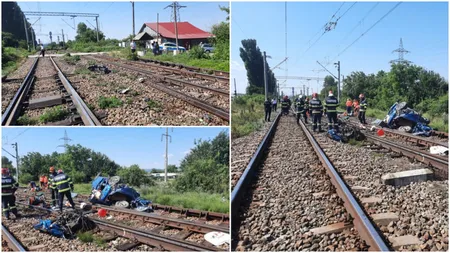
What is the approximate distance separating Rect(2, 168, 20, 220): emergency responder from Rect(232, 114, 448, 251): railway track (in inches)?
203

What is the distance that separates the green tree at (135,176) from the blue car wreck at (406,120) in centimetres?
966

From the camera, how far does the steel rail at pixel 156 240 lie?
447 centimetres

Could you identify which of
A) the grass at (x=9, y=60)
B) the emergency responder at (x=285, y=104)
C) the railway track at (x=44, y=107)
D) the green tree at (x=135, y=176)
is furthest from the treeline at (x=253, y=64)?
the railway track at (x=44, y=107)

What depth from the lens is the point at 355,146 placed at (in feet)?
→ 31.8

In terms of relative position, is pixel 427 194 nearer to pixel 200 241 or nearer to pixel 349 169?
pixel 349 169

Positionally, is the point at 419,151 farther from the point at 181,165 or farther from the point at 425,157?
the point at 181,165

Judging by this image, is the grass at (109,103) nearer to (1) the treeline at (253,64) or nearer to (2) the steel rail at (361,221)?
(2) the steel rail at (361,221)

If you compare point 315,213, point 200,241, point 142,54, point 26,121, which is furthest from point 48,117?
point 142,54

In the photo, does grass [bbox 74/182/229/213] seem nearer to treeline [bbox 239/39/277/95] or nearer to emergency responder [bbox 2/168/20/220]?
emergency responder [bbox 2/168/20/220]

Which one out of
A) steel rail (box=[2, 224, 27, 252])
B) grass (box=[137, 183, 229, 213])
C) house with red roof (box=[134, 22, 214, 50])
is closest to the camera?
steel rail (box=[2, 224, 27, 252])

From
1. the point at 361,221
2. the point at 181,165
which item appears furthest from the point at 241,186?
the point at 181,165

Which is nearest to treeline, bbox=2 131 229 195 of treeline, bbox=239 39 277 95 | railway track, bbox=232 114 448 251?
railway track, bbox=232 114 448 251

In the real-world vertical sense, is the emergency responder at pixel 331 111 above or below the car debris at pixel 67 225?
above

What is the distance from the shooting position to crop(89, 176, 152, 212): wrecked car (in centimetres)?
837
